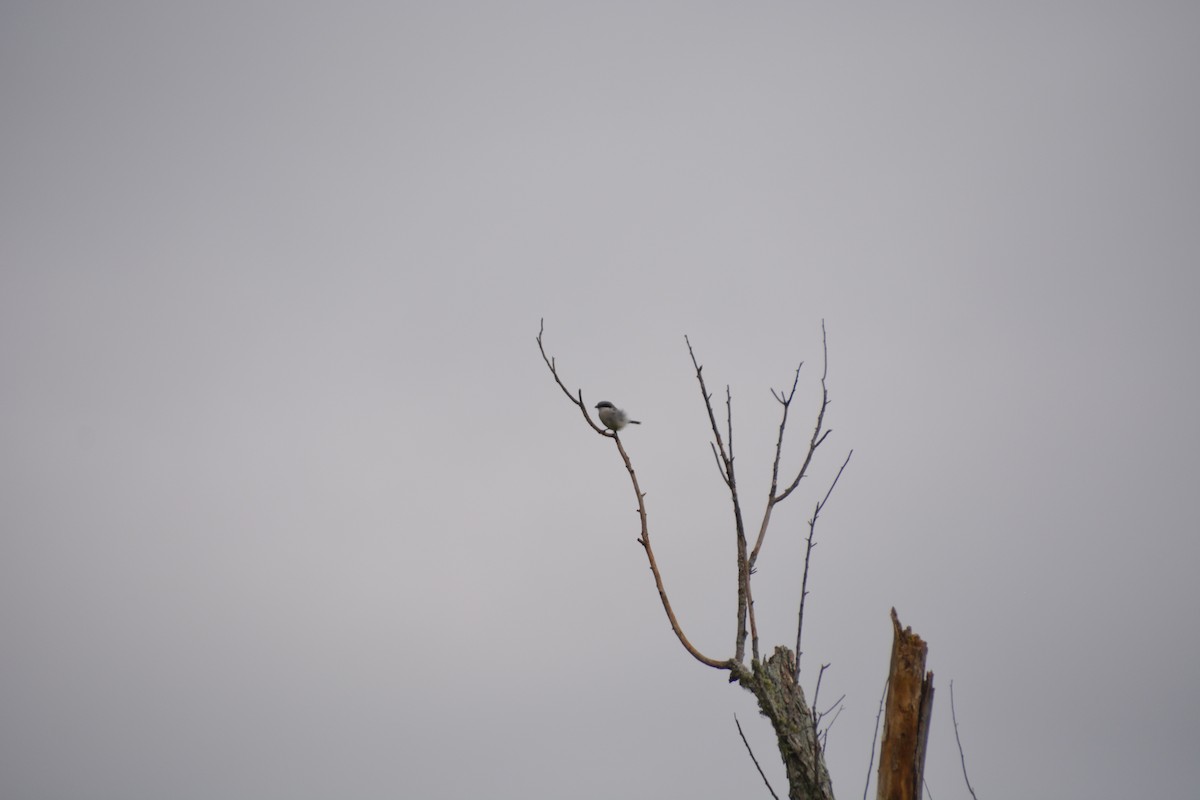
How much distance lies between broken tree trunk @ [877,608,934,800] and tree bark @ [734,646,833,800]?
363mm

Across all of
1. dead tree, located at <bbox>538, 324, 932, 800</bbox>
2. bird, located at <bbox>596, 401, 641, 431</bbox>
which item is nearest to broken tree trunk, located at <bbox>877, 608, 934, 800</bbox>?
dead tree, located at <bbox>538, 324, 932, 800</bbox>

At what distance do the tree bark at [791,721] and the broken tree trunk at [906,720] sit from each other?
36cm

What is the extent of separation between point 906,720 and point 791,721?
66cm

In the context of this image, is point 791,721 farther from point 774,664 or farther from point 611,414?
point 611,414

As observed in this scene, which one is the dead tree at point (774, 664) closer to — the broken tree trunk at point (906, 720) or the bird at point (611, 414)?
the broken tree trunk at point (906, 720)

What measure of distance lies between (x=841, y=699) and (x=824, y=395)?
63.9 inches

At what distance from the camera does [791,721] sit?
173 inches

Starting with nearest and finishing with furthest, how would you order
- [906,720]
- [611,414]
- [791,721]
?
[906,720] → [791,721] → [611,414]

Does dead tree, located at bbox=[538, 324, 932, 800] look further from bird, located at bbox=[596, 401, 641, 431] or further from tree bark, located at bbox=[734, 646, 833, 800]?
bird, located at bbox=[596, 401, 641, 431]

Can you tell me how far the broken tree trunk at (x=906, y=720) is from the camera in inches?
150

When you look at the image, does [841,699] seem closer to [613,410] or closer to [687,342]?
[687,342]

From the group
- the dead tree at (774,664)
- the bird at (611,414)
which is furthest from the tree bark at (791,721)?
the bird at (611,414)

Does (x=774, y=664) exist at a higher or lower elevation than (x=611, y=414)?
lower

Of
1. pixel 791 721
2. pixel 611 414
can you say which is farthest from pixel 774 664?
pixel 611 414
